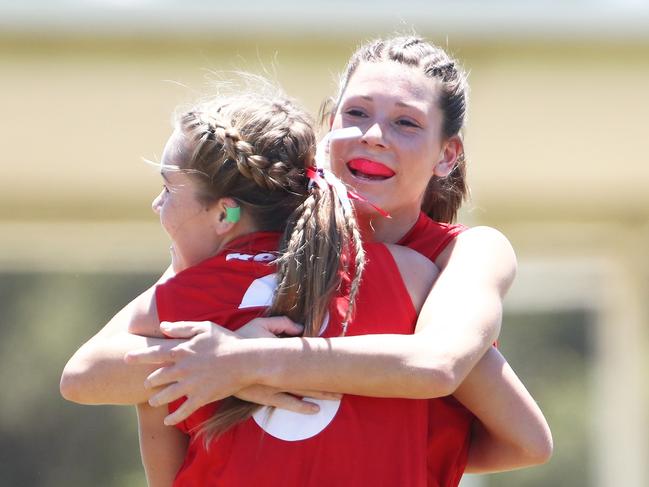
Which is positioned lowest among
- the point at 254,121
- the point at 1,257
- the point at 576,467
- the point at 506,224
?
the point at 576,467

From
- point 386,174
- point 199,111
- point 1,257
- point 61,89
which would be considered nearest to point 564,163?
point 61,89

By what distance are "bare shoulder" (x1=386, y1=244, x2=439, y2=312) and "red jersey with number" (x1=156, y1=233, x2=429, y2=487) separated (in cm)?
3

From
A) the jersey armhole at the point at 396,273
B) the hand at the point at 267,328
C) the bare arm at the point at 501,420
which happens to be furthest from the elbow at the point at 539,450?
the hand at the point at 267,328

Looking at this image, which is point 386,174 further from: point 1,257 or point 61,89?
point 1,257

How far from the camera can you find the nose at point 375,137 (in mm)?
2750

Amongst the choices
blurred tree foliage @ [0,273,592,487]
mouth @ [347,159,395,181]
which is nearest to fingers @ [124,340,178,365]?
mouth @ [347,159,395,181]

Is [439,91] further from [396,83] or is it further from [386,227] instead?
[386,227]

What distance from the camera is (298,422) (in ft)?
7.55

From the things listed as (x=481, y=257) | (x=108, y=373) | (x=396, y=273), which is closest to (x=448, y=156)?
(x=481, y=257)

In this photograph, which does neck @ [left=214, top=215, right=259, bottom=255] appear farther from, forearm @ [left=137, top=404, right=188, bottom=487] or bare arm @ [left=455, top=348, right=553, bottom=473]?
bare arm @ [left=455, top=348, right=553, bottom=473]

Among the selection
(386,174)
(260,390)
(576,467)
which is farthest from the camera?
(576,467)

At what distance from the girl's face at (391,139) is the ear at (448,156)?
0.04 m

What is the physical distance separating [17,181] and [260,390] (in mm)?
4434

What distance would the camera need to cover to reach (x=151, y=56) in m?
6.40
